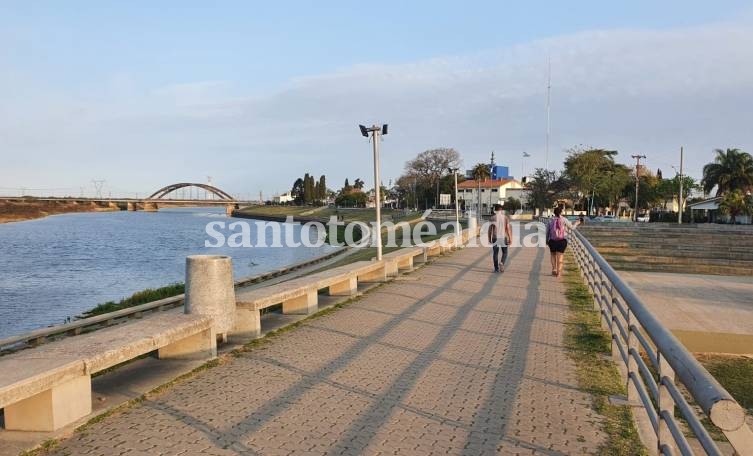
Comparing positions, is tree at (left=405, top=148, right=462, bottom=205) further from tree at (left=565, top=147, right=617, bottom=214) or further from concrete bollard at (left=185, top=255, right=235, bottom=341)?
concrete bollard at (left=185, top=255, right=235, bottom=341)

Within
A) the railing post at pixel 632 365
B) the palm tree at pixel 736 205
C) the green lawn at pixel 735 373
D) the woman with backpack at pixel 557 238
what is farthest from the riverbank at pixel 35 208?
the railing post at pixel 632 365

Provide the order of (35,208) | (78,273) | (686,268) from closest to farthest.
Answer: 1. (686,268)
2. (78,273)
3. (35,208)

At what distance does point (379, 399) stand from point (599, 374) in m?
2.36

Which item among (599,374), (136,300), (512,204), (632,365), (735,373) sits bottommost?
(136,300)

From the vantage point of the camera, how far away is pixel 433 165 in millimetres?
105125

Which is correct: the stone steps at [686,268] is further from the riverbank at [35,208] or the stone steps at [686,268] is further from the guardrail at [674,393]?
the riverbank at [35,208]

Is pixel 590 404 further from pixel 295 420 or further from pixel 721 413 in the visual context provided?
pixel 721 413

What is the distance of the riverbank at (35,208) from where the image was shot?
388ft

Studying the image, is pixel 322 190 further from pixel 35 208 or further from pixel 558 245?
pixel 558 245

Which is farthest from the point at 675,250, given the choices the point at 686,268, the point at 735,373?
the point at 735,373

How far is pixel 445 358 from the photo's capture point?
258 inches

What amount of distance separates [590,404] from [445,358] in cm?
181

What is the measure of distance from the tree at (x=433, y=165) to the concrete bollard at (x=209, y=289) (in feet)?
316

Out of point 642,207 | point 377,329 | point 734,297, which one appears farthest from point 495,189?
point 377,329
